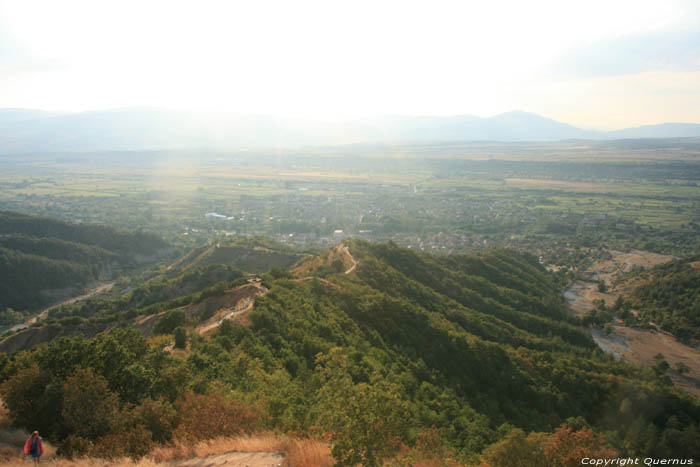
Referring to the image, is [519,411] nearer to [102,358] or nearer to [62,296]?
[102,358]

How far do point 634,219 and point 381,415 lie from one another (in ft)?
544

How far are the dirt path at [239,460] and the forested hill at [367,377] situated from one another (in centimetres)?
97

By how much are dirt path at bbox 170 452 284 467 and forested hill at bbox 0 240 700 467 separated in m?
0.97

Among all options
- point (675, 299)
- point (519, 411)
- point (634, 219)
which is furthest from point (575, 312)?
point (634, 219)

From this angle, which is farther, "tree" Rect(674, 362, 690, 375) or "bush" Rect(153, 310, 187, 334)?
"tree" Rect(674, 362, 690, 375)

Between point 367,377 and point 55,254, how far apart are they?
299 feet

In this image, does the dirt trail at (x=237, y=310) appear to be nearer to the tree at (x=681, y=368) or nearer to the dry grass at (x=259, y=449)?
the dry grass at (x=259, y=449)

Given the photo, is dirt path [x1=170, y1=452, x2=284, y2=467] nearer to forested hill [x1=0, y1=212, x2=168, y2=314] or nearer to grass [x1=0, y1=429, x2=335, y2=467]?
grass [x1=0, y1=429, x2=335, y2=467]

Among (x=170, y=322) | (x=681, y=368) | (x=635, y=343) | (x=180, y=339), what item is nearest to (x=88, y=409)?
(x=180, y=339)

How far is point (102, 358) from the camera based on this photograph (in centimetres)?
1384

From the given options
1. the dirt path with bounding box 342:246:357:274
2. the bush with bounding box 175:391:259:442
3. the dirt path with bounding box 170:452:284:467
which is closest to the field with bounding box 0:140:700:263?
the dirt path with bounding box 342:246:357:274

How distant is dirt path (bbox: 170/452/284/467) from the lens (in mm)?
11034

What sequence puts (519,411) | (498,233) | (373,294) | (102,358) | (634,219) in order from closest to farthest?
(102,358) → (519,411) → (373,294) → (498,233) → (634,219)

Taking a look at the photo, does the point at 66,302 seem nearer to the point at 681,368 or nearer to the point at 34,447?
the point at 34,447
